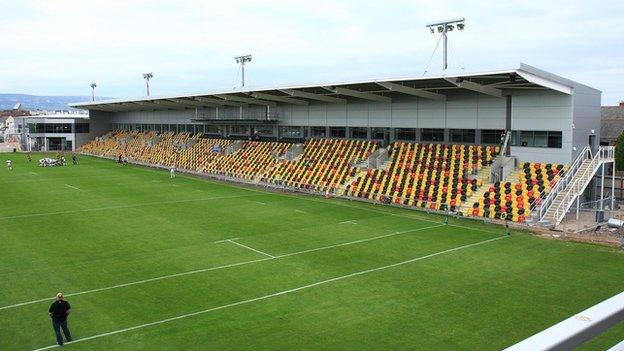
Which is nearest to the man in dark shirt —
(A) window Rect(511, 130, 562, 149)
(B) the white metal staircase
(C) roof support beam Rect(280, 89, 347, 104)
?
(B) the white metal staircase

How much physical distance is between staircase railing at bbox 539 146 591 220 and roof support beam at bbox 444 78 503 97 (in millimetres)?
6516

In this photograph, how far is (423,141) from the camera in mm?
42656

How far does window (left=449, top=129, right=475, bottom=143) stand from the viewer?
39281mm

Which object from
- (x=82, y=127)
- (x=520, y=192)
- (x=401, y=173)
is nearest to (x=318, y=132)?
(x=401, y=173)

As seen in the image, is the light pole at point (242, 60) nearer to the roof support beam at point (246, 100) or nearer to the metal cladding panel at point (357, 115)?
the roof support beam at point (246, 100)

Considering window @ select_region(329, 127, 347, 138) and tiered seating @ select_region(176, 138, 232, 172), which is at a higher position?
window @ select_region(329, 127, 347, 138)

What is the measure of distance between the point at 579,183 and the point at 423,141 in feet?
46.8

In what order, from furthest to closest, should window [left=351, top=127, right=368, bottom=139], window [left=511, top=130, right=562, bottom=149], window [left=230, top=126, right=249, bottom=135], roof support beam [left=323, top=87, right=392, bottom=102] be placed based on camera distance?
window [left=230, top=126, right=249, bottom=135], window [left=351, top=127, right=368, bottom=139], roof support beam [left=323, top=87, right=392, bottom=102], window [left=511, top=130, right=562, bottom=149]

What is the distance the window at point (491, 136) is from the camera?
37.3 meters

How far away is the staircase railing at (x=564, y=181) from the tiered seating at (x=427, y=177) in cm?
513

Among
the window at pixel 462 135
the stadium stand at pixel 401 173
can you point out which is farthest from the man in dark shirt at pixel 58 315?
the window at pixel 462 135

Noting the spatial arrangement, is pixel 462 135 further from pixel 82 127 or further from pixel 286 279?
pixel 82 127

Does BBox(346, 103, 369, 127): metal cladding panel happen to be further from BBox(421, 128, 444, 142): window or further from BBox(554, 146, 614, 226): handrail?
BBox(554, 146, 614, 226): handrail

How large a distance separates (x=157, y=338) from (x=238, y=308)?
2907 mm
